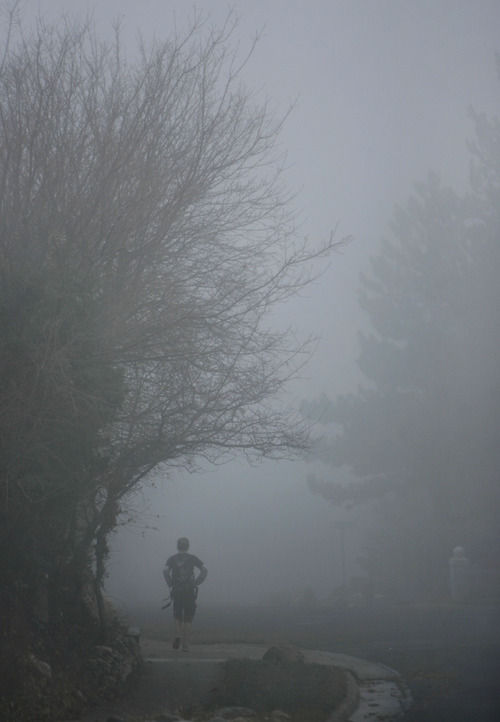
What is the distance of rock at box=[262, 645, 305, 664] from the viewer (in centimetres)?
1005

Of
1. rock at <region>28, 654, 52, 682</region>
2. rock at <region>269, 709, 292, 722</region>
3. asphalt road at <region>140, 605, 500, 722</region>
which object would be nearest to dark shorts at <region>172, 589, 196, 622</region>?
asphalt road at <region>140, 605, 500, 722</region>

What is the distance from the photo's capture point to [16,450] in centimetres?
757

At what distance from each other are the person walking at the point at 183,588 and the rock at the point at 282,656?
6.35 ft

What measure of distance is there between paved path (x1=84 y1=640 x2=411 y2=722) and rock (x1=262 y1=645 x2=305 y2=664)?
525mm

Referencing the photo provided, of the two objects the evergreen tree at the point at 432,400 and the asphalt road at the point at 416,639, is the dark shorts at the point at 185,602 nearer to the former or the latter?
the asphalt road at the point at 416,639

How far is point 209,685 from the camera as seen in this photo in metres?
8.91

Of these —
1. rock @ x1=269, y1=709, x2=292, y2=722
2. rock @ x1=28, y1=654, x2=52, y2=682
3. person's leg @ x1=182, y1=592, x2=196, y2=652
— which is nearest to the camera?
rock @ x1=269, y1=709, x2=292, y2=722

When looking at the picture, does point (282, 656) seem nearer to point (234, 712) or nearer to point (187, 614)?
point (187, 614)

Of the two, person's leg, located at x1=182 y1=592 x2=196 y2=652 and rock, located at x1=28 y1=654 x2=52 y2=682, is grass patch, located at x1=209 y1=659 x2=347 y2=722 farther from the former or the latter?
person's leg, located at x1=182 y1=592 x2=196 y2=652

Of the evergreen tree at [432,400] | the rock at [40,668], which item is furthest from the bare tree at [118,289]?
the evergreen tree at [432,400]

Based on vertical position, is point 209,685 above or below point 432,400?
below

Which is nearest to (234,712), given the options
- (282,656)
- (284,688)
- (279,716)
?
(279,716)

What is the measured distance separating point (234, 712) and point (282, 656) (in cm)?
295

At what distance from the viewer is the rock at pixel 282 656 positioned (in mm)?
10055
